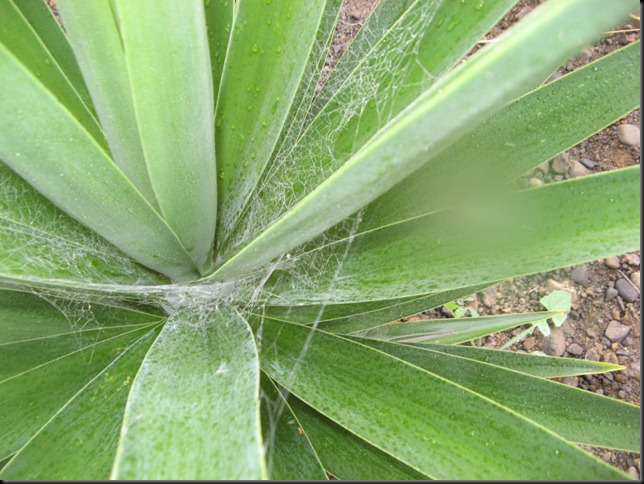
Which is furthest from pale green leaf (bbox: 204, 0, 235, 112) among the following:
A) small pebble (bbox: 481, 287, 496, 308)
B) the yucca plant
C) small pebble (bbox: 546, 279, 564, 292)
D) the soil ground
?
small pebble (bbox: 546, 279, 564, 292)

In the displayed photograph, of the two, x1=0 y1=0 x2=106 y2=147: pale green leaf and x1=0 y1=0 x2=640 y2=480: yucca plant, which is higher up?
x1=0 y1=0 x2=106 y2=147: pale green leaf

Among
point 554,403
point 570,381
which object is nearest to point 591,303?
point 570,381

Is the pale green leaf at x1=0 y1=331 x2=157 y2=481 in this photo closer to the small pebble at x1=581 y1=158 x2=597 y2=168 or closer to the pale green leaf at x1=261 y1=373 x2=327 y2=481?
the pale green leaf at x1=261 y1=373 x2=327 y2=481

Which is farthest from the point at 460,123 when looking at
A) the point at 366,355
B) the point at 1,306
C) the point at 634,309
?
the point at 634,309

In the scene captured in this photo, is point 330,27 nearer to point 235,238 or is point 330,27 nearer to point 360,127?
point 360,127

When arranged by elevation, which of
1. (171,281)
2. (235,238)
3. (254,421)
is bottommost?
(254,421)

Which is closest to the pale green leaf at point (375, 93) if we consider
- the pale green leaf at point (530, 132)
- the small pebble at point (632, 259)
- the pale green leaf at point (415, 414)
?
the pale green leaf at point (530, 132)
